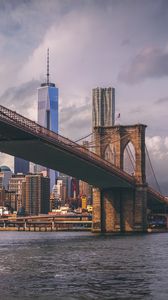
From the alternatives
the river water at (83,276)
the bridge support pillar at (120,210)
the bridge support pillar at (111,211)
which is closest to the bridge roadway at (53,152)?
the bridge support pillar at (120,210)

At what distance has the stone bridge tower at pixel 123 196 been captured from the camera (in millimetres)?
122750

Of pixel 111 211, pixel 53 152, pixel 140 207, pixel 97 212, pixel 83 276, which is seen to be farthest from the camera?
pixel 97 212

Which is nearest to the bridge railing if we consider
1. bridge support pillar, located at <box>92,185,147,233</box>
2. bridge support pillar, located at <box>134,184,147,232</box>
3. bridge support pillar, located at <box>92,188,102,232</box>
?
bridge support pillar, located at <box>134,184,147,232</box>

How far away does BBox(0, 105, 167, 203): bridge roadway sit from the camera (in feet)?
250

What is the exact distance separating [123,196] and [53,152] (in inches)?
1399

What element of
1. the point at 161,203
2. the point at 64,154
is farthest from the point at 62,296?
the point at 161,203

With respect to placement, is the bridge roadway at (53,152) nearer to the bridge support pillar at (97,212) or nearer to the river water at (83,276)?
the bridge support pillar at (97,212)

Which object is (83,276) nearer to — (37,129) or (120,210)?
(37,129)

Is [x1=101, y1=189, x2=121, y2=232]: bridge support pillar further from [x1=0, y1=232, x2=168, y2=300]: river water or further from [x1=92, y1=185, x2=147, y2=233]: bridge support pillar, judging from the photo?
[x1=0, y1=232, x2=168, y2=300]: river water

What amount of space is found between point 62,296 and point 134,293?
3642 mm

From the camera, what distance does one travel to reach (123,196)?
408 feet

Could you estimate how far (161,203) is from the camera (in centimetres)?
14712

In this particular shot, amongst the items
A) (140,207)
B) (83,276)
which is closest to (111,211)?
(140,207)

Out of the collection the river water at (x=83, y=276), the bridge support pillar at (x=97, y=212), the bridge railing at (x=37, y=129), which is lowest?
the river water at (x=83, y=276)
